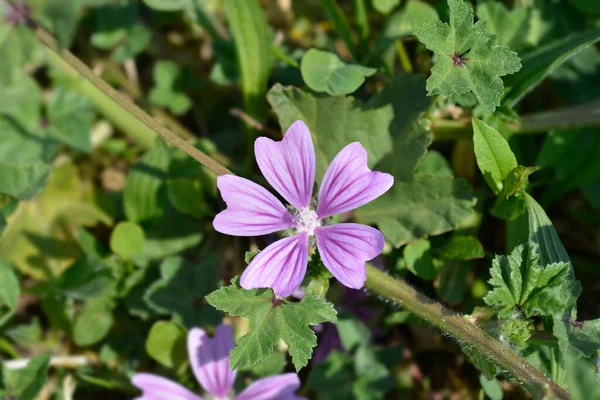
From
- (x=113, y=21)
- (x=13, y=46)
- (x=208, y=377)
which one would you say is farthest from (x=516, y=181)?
(x=13, y=46)

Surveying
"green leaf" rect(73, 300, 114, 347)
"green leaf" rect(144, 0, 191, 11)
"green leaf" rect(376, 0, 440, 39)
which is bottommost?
"green leaf" rect(73, 300, 114, 347)

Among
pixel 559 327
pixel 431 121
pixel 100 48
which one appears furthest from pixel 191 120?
pixel 559 327

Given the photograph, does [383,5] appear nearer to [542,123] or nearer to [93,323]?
[542,123]

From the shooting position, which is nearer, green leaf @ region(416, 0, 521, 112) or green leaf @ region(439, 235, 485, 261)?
green leaf @ region(416, 0, 521, 112)

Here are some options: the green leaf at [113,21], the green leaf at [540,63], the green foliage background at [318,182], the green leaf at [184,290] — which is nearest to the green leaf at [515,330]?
the green foliage background at [318,182]

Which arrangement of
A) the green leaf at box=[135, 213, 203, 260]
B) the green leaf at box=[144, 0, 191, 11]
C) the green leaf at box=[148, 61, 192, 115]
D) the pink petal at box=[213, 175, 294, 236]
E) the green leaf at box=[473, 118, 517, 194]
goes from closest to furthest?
the pink petal at box=[213, 175, 294, 236] → the green leaf at box=[473, 118, 517, 194] → the green leaf at box=[135, 213, 203, 260] → the green leaf at box=[144, 0, 191, 11] → the green leaf at box=[148, 61, 192, 115]

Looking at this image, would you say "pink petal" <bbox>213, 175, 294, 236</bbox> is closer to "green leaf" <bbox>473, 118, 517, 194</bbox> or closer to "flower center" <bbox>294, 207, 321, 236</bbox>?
"flower center" <bbox>294, 207, 321, 236</bbox>

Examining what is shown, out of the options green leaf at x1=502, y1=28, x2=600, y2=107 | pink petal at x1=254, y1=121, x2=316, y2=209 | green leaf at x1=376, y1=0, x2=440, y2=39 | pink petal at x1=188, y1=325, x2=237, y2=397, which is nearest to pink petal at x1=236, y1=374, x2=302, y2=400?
pink petal at x1=188, y1=325, x2=237, y2=397
